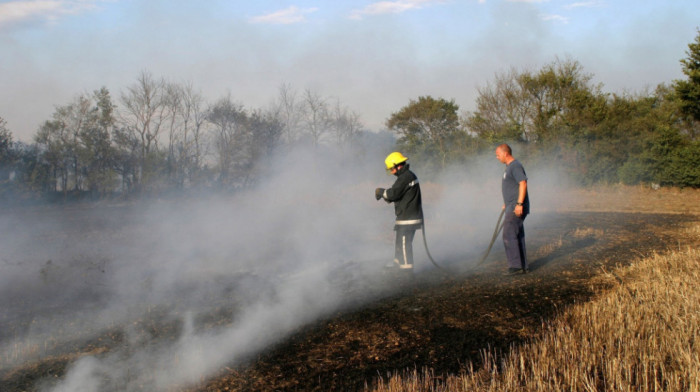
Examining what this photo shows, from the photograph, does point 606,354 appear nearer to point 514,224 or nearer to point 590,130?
point 514,224

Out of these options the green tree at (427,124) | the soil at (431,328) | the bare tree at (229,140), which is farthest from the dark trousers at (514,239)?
the green tree at (427,124)

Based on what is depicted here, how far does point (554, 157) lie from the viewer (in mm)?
22859

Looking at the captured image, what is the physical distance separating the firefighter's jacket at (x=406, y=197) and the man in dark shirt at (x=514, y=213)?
124 centimetres

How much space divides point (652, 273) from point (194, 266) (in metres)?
7.06

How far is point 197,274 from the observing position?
7.34 meters

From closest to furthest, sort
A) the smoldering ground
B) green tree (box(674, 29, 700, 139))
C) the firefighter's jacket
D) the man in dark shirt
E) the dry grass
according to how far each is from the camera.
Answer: the dry grass < the smoldering ground < the man in dark shirt < the firefighter's jacket < green tree (box(674, 29, 700, 139))

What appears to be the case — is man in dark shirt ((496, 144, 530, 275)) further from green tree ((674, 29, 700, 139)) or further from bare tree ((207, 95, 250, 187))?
green tree ((674, 29, 700, 139))

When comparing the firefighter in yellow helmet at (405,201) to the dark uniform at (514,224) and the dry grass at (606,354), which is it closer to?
the dark uniform at (514,224)

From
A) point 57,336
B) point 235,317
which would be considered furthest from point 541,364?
point 57,336

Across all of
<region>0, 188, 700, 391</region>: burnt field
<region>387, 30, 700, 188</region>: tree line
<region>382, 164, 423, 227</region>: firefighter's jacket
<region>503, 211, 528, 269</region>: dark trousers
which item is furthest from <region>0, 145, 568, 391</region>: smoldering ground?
<region>387, 30, 700, 188</region>: tree line

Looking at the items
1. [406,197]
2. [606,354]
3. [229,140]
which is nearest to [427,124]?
[229,140]

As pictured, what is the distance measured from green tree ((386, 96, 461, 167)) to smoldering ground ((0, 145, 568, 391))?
17.3 m

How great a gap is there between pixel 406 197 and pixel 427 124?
92.2 ft

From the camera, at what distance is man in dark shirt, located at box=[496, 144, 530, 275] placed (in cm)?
628
